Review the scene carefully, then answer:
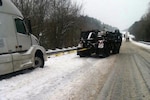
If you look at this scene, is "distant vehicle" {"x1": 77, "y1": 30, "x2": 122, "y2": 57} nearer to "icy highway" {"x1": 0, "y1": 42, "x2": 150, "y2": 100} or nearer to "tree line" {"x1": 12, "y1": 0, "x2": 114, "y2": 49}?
"icy highway" {"x1": 0, "y1": 42, "x2": 150, "y2": 100}

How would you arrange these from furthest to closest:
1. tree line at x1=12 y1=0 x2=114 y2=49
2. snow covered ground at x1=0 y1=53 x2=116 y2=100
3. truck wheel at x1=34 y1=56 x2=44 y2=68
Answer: tree line at x1=12 y1=0 x2=114 y2=49, truck wheel at x1=34 y1=56 x2=44 y2=68, snow covered ground at x1=0 y1=53 x2=116 y2=100

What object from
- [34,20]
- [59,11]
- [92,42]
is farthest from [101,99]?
[59,11]

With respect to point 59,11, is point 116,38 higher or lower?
lower

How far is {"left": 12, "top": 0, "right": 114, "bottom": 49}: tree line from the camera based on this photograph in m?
28.6

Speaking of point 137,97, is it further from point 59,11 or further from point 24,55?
point 59,11

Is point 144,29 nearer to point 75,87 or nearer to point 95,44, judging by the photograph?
point 95,44

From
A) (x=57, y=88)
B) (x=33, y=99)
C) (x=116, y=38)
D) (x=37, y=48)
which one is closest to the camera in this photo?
(x=33, y=99)

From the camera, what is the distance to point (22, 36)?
429 inches

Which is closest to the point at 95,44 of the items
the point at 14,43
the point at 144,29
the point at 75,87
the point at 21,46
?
the point at 21,46

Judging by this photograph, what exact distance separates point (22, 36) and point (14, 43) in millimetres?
752

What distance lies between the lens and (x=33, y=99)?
257 inches

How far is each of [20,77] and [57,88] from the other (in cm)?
256

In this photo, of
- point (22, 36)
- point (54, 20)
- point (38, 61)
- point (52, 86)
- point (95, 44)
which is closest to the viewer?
point (52, 86)

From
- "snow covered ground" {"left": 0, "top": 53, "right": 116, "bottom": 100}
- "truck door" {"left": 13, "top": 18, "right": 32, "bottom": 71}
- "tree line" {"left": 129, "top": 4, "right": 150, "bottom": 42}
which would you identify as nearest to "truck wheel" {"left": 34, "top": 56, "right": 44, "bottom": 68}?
"truck door" {"left": 13, "top": 18, "right": 32, "bottom": 71}
